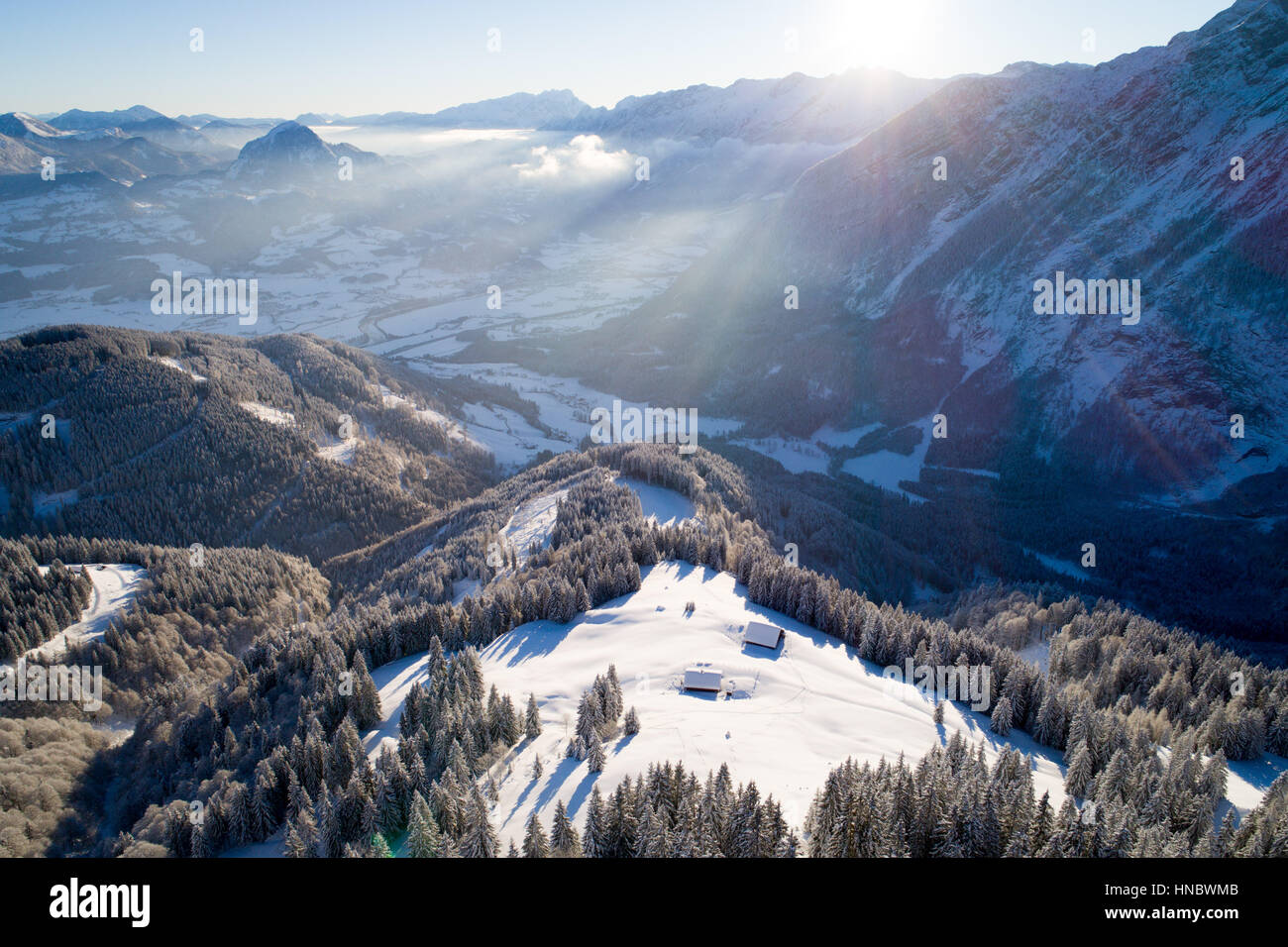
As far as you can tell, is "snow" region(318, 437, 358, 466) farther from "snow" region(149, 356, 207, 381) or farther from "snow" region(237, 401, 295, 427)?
"snow" region(149, 356, 207, 381)

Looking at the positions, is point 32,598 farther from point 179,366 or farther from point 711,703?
point 179,366

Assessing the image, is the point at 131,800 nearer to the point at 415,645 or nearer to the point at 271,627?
the point at 415,645

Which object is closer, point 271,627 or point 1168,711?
point 1168,711

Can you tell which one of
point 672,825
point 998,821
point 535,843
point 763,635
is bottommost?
point 763,635

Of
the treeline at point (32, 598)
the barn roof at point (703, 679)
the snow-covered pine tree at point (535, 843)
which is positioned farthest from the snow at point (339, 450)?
the snow-covered pine tree at point (535, 843)

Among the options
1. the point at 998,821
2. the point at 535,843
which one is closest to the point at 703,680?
the point at 535,843

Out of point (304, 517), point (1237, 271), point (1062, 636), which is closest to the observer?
Result: point (1062, 636)

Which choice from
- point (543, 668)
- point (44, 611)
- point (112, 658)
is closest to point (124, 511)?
point (44, 611)
